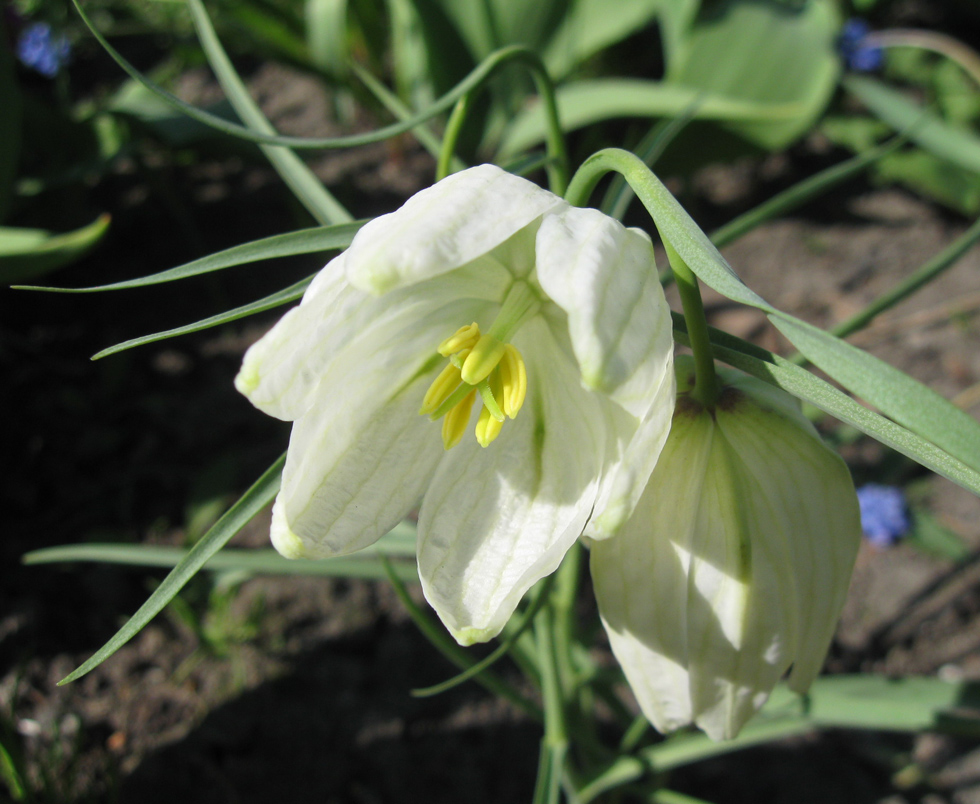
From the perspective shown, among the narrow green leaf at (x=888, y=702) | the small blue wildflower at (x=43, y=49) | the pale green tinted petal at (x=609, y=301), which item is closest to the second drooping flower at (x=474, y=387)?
the pale green tinted petal at (x=609, y=301)

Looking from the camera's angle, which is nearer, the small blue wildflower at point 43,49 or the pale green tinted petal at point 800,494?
the pale green tinted petal at point 800,494

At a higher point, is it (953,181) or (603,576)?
(603,576)

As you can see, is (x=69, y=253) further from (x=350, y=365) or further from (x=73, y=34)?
(x=73, y=34)

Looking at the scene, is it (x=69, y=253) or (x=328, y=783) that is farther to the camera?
(x=328, y=783)

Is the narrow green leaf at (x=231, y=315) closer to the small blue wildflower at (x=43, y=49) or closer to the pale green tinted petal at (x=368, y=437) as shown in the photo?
the pale green tinted petal at (x=368, y=437)

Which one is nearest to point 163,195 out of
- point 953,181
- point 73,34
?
point 73,34

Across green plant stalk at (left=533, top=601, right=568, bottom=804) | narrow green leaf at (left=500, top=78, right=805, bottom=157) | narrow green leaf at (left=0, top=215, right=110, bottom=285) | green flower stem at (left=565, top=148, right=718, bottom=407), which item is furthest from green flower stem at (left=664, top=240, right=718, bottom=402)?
→ narrow green leaf at (left=500, top=78, right=805, bottom=157)
